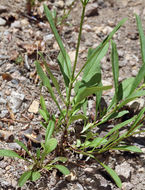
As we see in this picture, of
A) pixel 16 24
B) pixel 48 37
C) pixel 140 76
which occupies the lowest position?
pixel 140 76

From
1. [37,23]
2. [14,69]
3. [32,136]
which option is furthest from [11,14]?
[32,136]

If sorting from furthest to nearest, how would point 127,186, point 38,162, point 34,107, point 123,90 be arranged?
point 34,107 → point 123,90 → point 127,186 → point 38,162

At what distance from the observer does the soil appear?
1661mm

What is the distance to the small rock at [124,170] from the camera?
1712mm

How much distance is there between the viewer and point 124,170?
5.69 feet

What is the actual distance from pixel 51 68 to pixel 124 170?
1.00 meters

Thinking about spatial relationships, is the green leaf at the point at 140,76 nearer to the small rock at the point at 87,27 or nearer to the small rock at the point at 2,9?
the small rock at the point at 87,27

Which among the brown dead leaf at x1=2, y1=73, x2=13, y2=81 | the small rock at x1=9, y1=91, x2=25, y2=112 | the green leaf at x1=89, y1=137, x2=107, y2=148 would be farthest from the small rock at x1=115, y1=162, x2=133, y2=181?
the brown dead leaf at x1=2, y1=73, x2=13, y2=81

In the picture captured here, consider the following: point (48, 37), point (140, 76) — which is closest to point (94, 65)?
point (140, 76)

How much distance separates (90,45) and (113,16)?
539 mm

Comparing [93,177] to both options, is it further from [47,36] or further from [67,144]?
[47,36]

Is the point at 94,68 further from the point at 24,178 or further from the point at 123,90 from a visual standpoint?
the point at 24,178

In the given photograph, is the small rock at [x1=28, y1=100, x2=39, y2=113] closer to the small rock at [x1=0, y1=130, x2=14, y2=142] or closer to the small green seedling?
the small rock at [x1=0, y1=130, x2=14, y2=142]

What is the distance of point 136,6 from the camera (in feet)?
9.33
